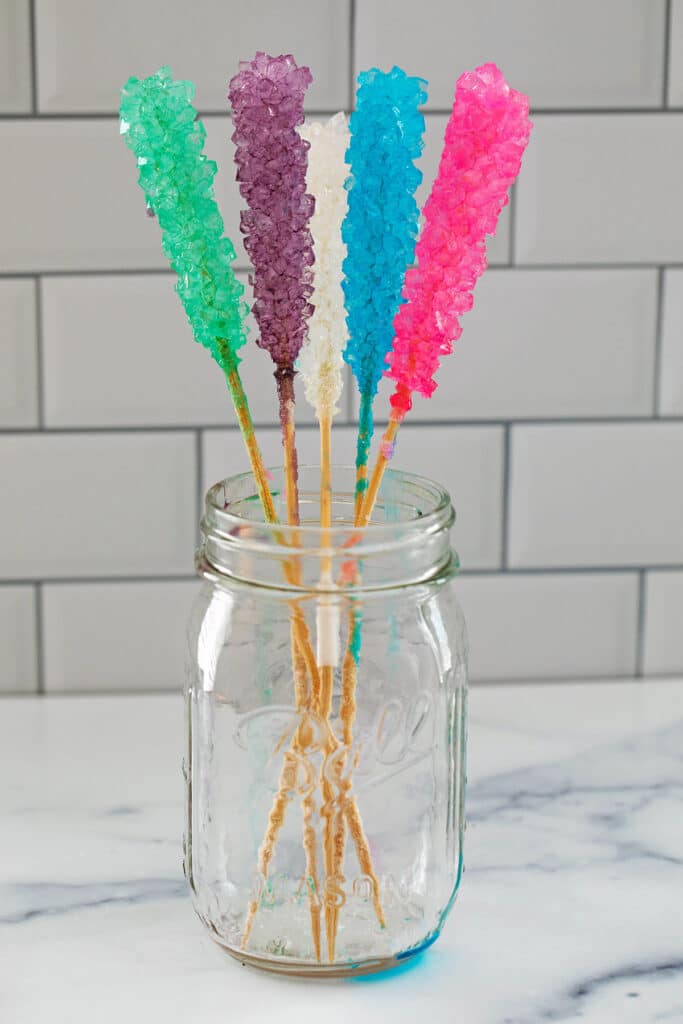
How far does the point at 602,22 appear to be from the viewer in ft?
3.17

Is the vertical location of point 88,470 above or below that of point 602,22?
below

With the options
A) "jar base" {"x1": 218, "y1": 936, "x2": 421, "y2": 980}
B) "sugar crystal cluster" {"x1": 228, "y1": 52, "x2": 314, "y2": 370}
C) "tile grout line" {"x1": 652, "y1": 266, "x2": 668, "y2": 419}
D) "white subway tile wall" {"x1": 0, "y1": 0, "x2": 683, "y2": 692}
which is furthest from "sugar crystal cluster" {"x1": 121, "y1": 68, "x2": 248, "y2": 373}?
"tile grout line" {"x1": 652, "y1": 266, "x2": 668, "y2": 419}

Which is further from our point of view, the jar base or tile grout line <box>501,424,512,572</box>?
tile grout line <box>501,424,512,572</box>

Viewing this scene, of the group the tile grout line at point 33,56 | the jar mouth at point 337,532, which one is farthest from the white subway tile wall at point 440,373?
the jar mouth at point 337,532

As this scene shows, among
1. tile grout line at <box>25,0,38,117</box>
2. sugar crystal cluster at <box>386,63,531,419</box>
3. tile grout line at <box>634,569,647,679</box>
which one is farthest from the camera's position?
tile grout line at <box>634,569,647,679</box>

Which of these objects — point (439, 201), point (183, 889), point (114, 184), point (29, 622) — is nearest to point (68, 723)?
point (29, 622)

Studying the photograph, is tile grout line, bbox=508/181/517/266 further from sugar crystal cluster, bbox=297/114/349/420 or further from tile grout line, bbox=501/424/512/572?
sugar crystal cluster, bbox=297/114/349/420

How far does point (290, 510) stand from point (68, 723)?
0.43 m

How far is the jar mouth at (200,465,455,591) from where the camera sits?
579mm

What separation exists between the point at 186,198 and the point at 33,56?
1.49ft

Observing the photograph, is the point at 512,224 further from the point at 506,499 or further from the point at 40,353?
the point at 40,353

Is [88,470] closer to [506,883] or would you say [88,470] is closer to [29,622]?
[29,622]

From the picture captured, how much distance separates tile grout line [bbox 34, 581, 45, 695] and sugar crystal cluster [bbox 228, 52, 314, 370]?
51 cm

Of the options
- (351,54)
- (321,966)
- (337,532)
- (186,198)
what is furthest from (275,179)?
(351,54)
